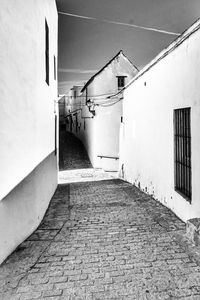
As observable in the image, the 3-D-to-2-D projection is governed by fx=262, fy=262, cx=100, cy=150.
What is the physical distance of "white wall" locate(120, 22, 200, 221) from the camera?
532cm

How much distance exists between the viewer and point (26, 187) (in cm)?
508

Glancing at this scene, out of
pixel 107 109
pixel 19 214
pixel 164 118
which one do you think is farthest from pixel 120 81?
pixel 19 214

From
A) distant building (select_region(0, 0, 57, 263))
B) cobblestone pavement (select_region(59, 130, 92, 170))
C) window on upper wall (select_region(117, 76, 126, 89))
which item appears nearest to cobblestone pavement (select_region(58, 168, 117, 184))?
cobblestone pavement (select_region(59, 130, 92, 170))

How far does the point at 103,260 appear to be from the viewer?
13.2 feet

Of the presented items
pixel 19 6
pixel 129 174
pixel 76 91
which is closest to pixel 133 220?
pixel 19 6

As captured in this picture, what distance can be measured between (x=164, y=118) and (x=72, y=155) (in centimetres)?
1719

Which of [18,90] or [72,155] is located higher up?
[18,90]

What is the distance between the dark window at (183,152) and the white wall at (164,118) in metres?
0.16

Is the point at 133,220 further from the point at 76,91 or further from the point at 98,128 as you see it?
the point at 76,91

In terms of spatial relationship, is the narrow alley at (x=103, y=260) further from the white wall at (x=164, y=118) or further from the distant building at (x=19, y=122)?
the white wall at (x=164, y=118)

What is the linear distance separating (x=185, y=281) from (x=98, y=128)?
1731cm

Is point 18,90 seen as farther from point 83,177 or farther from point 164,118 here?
point 83,177

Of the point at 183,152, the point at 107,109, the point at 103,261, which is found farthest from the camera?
the point at 107,109

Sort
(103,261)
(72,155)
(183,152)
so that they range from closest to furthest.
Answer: (103,261) < (183,152) < (72,155)
